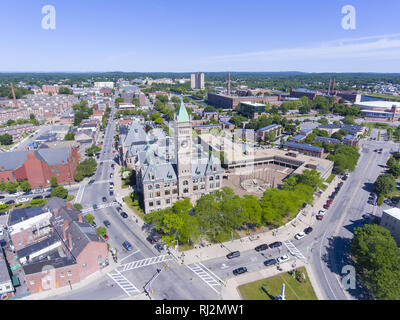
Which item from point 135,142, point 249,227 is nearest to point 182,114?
point 249,227

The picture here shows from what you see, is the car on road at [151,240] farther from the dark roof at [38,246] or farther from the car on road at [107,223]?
the dark roof at [38,246]

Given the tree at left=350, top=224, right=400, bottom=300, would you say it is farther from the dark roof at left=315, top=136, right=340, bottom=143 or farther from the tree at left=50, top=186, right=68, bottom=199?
the dark roof at left=315, top=136, right=340, bottom=143

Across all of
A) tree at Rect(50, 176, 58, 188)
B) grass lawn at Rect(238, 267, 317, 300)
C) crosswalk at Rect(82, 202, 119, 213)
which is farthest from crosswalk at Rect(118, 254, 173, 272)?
tree at Rect(50, 176, 58, 188)

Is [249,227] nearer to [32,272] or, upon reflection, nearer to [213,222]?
[213,222]

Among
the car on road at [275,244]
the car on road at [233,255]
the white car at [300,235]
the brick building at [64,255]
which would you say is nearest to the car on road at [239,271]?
the car on road at [233,255]

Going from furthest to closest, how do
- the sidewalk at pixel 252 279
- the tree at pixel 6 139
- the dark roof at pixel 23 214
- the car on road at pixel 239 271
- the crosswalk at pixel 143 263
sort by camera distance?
the tree at pixel 6 139 < the dark roof at pixel 23 214 < the crosswalk at pixel 143 263 < the car on road at pixel 239 271 < the sidewalk at pixel 252 279

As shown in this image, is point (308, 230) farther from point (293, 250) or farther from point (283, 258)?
point (283, 258)
